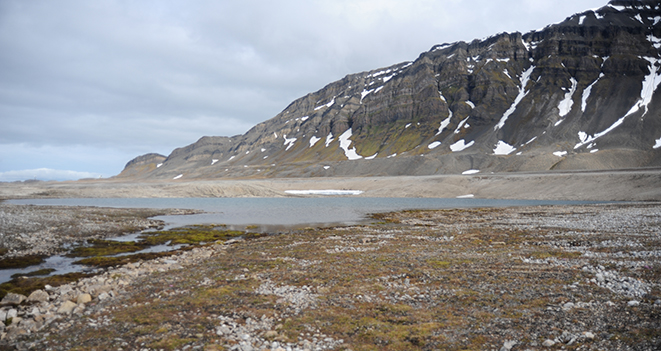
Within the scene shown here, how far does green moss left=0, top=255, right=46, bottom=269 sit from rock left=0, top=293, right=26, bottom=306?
7358mm

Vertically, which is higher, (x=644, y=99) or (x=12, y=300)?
(x=644, y=99)

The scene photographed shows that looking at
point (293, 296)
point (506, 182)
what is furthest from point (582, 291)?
point (506, 182)

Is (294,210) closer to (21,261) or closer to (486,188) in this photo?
(21,261)

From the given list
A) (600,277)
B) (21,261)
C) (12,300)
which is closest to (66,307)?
(12,300)

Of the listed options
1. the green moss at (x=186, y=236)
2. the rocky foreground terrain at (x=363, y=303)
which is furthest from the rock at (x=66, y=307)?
the green moss at (x=186, y=236)

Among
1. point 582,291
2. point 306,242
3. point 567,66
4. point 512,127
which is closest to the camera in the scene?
point 582,291

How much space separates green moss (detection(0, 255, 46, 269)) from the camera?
1697 centimetres

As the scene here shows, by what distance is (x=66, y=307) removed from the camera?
1038 centimetres

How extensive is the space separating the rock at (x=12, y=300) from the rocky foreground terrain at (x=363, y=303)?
27mm

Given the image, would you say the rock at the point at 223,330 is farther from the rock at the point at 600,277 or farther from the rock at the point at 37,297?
the rock at the point at 600,277

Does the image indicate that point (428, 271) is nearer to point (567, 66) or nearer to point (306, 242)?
point (306, 242)

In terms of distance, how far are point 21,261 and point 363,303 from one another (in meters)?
18.8

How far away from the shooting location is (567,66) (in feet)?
577

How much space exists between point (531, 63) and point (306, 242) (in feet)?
726
